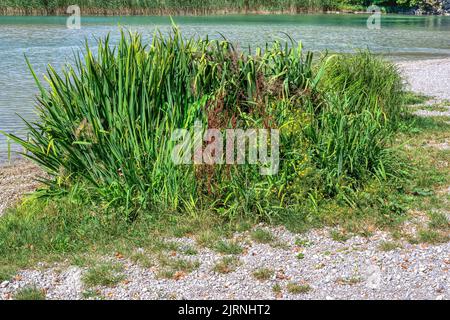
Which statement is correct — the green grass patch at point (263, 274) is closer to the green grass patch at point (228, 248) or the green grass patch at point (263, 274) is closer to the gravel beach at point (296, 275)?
the gravel beach at point (296, 275)

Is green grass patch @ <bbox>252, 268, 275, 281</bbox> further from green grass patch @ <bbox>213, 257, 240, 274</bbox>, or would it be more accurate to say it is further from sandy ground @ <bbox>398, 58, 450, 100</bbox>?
sandy ground @ <bbox>398, 58, 450, 100</bbox>

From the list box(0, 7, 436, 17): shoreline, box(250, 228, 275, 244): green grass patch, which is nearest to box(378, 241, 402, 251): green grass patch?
box(250, 228, 275, 244): green grass patch

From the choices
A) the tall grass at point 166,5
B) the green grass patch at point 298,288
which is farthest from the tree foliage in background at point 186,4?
the green grass patch at point 298,288

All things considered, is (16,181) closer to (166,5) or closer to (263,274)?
(263,274)

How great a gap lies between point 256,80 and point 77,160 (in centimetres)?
214

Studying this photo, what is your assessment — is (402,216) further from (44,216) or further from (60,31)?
(60,31)

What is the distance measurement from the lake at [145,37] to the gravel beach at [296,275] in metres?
7.52

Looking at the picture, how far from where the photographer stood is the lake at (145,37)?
1805cm

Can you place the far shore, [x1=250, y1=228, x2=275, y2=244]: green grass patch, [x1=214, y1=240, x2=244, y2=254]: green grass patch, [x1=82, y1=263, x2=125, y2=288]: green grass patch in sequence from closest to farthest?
[x1=82, y1=263, x2=125, y2=288]: green grass patch → [x1=214, y1=240, x2=244, y2=254]: green grass patch → [x1=250, y1=228, x2=275, y2=244]: green grass patch → the far shore

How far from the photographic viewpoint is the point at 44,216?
248 inches

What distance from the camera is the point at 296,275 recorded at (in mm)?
5094

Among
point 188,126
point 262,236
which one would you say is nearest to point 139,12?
point 188,126

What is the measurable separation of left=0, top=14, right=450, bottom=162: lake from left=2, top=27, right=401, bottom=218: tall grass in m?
5.60

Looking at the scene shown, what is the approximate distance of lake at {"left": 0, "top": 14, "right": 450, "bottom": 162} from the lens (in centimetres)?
1805
